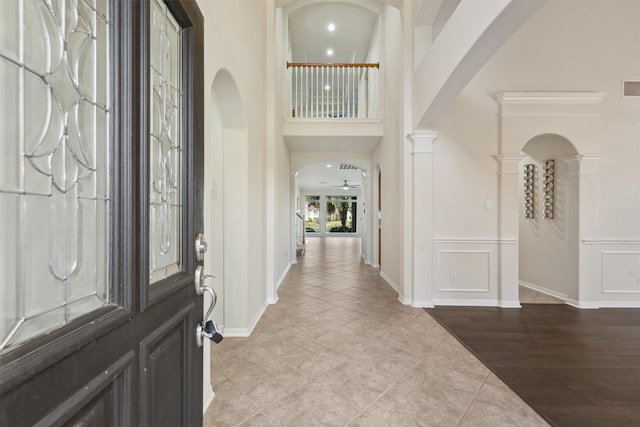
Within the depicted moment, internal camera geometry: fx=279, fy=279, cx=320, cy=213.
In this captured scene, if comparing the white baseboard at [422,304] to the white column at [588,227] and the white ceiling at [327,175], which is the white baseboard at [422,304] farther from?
the white ceiling at [327,175]

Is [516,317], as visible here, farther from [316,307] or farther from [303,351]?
[303,351]

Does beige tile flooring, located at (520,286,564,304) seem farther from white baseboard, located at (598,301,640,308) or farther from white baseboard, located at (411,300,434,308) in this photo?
white baseboard, located at (411,300,434,308)

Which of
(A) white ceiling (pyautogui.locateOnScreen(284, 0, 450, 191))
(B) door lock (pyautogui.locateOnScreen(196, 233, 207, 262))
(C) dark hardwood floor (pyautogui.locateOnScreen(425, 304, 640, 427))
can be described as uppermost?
(A) white ceiling (pyautogui.locateOnScreen(284, 0, 450, 191))

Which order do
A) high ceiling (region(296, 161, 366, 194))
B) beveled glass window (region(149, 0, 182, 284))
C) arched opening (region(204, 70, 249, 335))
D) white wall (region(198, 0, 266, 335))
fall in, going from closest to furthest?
1. beveled glass window (region(149, 0, 182, 284))
2. white wall (region(198, 0, 266, 335))
3. arched opening (region(204, 70, 249, 335))
4. high ceiling (region(296, 161, 366, 194))

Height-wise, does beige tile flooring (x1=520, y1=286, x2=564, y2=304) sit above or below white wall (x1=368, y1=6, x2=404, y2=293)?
below

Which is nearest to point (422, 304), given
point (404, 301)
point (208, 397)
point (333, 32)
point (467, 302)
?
point (404, 301)

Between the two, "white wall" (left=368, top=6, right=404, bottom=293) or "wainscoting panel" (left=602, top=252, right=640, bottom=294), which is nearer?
"wainscoting panel" (left=602, top=252, right=640, bottom=294)

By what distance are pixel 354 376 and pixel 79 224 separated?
214cm

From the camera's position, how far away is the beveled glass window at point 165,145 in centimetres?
96

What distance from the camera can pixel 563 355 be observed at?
8.32 ft

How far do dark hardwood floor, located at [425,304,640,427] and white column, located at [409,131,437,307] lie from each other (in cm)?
33

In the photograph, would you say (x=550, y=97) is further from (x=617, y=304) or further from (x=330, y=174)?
(x=330, y=174)

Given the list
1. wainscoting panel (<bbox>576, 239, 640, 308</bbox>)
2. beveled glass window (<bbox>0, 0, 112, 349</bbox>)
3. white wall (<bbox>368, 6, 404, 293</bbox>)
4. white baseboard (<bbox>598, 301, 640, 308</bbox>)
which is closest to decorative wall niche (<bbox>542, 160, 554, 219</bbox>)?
wainscoting panel (<bbox>576, 239, 640, 308</bbox>)

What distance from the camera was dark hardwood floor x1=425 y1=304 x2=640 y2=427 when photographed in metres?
1.87
